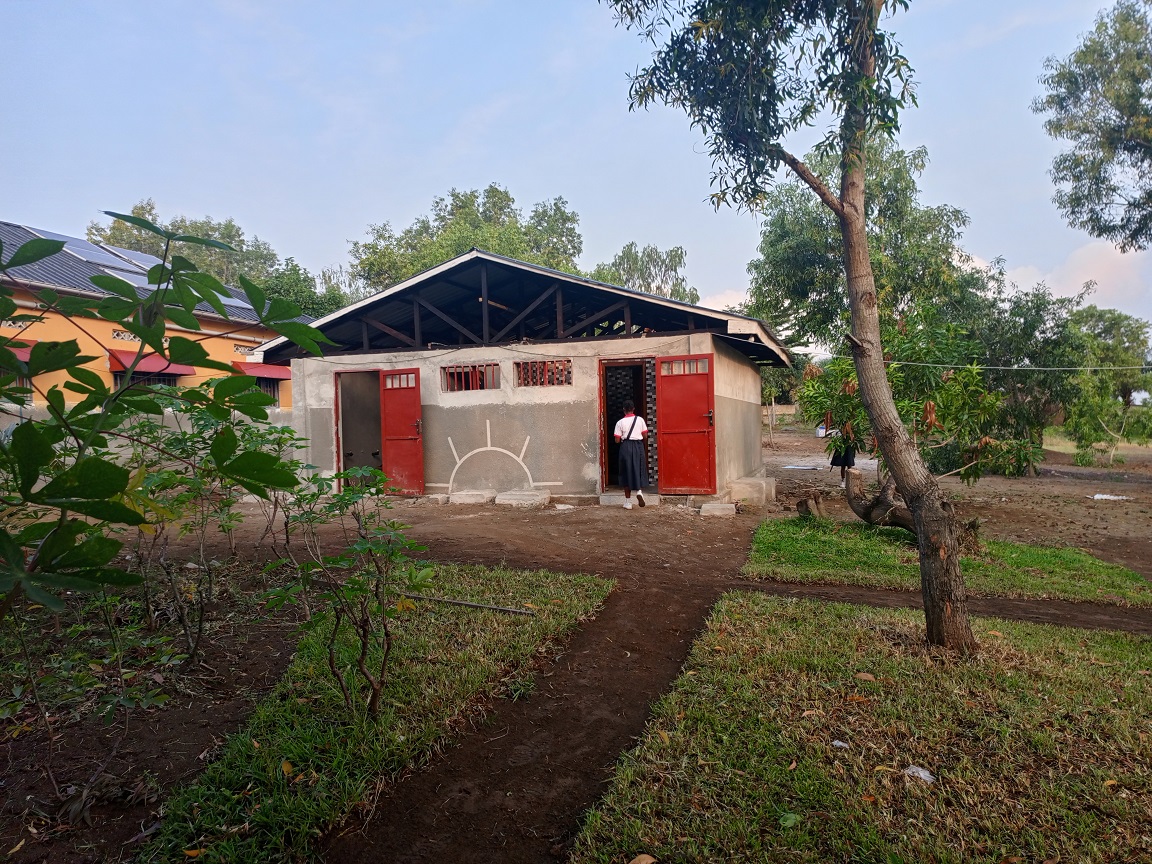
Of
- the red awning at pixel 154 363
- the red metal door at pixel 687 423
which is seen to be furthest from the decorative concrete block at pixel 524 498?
the red awning at pixel 154 363

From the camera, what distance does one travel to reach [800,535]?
793cm

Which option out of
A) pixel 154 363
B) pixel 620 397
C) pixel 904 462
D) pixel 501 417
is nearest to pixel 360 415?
pixel 501 417

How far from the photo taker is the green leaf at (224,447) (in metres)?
1.03

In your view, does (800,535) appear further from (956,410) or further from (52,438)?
(52,438)

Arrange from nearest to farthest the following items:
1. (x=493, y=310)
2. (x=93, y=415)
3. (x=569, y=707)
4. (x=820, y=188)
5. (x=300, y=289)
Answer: (x=93, y=415) → (x=569, y=707) → (x=820, y=188) → (x=493, y=310) → (x=300, y=289)

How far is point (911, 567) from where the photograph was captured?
635 cm

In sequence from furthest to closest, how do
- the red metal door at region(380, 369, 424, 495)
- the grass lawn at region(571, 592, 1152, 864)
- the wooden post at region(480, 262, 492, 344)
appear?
the red metal door at region(380, 369, 424, 495) → the wooden post at region(480, 262, 492, 344) → the grass lawn at region(571, 592, 1152, 864)

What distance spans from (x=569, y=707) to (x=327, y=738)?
1204 millimetres

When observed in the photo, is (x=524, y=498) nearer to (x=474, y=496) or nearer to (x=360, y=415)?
(x=474, y=496)

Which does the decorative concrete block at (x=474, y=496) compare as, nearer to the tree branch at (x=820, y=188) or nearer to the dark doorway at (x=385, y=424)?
the dark doorway at (x=385, y=424)

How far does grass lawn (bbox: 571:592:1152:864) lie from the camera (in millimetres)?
2246

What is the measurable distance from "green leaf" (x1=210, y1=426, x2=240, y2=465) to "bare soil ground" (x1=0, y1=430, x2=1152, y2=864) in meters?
1.90

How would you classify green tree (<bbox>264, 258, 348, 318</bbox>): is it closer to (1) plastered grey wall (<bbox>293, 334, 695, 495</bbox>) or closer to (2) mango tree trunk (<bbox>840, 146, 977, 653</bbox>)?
(1) plastered grey wall (<bbox>293, 334, 695, 495</bbox>)

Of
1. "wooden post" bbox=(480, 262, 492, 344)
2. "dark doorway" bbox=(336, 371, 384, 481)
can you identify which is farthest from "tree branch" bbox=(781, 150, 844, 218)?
"dark doorway" bbox=(336, 371, 384, 481)
